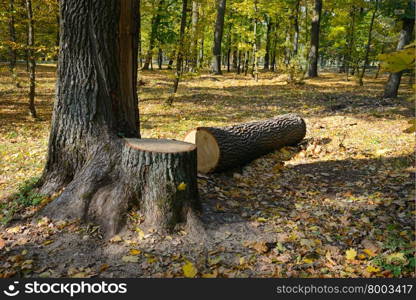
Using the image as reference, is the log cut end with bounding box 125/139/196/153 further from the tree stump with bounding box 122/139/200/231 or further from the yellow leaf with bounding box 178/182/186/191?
the yellow leaf with bounding box 178/182/186/191

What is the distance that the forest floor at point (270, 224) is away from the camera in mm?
3344

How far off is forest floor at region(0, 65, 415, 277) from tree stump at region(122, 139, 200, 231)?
192 millimetres

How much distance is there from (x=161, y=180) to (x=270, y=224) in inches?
58.4

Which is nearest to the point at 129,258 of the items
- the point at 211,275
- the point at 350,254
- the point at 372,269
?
the point at 211,275

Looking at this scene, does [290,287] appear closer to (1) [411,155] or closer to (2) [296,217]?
(2) [296,217]

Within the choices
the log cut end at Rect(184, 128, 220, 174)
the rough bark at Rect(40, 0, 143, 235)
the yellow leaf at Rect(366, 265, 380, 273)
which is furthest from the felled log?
the yellow leaf at Rect(366, 265, 380, 273)

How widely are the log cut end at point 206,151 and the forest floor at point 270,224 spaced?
0.79 ft

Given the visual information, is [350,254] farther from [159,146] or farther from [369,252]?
[159,146]

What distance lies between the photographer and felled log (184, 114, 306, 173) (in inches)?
226

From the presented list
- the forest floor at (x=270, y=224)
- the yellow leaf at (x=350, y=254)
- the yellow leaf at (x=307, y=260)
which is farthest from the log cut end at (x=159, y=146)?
the yellow leaf at (x=350, y=254)

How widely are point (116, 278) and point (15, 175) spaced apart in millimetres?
3819

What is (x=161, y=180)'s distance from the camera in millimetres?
3842

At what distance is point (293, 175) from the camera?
598cm

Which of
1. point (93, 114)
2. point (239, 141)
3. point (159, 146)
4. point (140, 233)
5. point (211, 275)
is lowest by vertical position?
point (211, 275)
